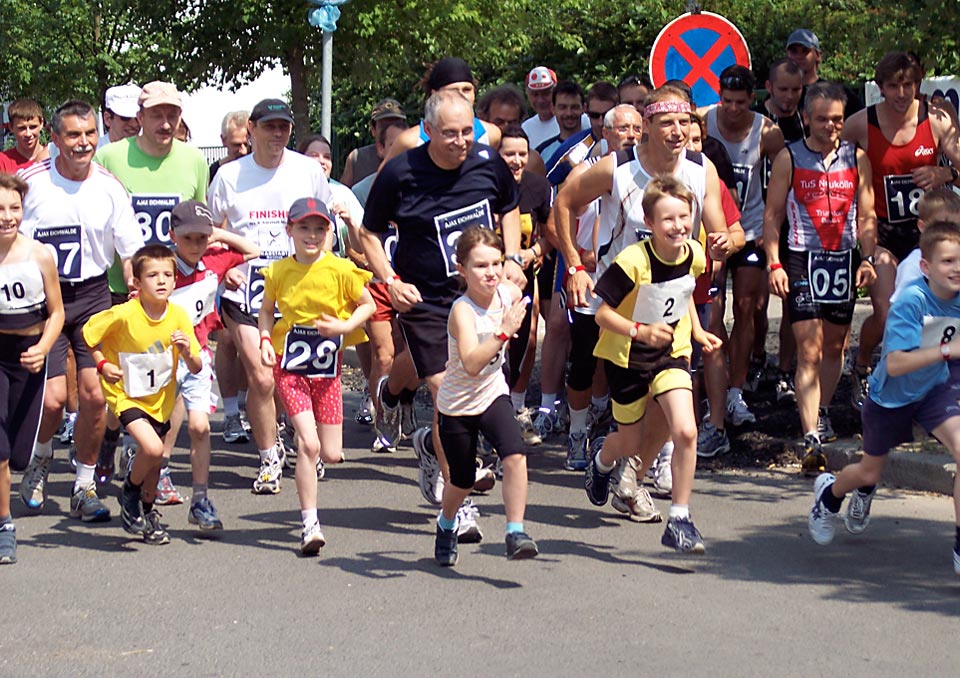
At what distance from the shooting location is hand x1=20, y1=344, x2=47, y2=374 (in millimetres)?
7516

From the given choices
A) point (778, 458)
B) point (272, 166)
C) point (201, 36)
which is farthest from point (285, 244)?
point (201, 36)

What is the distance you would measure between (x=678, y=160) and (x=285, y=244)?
2.30 m

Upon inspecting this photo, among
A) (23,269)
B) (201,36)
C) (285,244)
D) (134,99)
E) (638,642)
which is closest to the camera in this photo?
(638,642)

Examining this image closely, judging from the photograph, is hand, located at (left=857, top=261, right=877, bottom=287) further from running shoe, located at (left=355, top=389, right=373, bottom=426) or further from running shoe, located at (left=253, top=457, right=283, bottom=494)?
running shoe, located at (left=355, top=389, right=373, bottom=426)

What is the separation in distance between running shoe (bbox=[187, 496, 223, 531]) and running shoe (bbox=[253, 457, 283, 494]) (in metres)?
1.05

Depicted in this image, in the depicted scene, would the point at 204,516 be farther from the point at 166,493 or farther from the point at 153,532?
the point at 166,493

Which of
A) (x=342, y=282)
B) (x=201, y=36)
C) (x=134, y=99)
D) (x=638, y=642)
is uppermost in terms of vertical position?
(x=201, y=36)

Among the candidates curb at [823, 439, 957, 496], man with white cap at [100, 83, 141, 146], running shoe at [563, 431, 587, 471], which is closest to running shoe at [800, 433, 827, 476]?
curb at [823, 439, 957, 496]

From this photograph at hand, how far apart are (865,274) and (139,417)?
4124 millimetres

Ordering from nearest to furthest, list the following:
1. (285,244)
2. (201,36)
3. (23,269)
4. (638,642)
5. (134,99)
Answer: (638,642)
(23,269)
(285,244)
(134,99)
(201,36)

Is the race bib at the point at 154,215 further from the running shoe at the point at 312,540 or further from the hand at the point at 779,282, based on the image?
the hand at the point at 779,282

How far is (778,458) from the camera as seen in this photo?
9297 mm

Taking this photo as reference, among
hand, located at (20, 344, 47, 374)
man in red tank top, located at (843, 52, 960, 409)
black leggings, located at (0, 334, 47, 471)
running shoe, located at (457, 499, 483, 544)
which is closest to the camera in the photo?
running shoe, located at (457, 499, 483, 544)

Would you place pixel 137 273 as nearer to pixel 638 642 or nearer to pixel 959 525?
pixel 638 642
